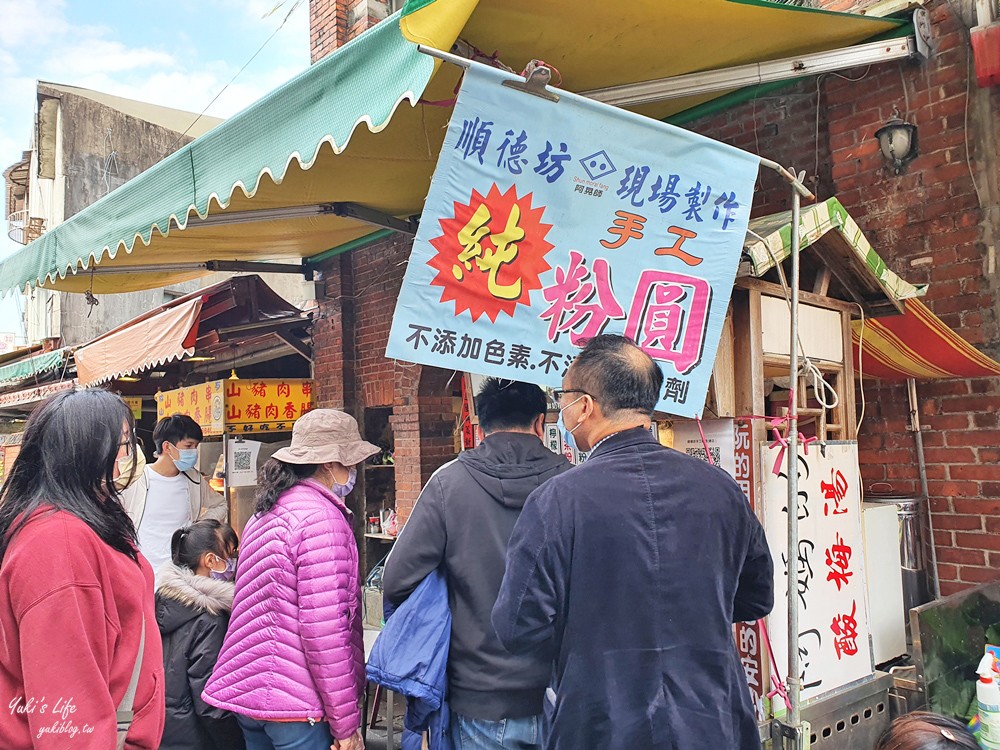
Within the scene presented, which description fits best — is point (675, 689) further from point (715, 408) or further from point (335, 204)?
point (335, 204)

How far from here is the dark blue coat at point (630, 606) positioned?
175cm

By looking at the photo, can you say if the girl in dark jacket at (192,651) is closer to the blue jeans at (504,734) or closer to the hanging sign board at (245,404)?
the blue jeans at (504,734)

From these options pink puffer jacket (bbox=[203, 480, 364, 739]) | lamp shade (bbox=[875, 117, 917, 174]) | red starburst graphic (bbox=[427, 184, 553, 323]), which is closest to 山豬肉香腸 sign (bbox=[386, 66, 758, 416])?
red starburst graphic (bbox=[427, 184, 553, 323])

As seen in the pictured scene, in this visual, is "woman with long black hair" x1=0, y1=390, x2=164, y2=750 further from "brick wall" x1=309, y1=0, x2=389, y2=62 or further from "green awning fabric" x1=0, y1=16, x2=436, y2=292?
"brick wall" x1=309, y1=0, x2=389, y2=62

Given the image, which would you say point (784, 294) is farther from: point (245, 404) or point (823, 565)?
point (245, 404)

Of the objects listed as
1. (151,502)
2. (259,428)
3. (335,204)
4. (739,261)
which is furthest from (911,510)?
(259,428)

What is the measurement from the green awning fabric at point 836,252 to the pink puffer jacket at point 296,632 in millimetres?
1982

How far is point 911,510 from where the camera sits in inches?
145

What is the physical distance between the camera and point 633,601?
5.80 ft

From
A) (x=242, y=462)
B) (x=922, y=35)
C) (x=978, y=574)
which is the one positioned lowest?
(x=978, y=574)

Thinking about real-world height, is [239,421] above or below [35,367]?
below

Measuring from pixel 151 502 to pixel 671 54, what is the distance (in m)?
4.24

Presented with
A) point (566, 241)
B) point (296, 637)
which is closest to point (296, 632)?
point (296, 637)

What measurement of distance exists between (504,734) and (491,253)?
1.58 meters
